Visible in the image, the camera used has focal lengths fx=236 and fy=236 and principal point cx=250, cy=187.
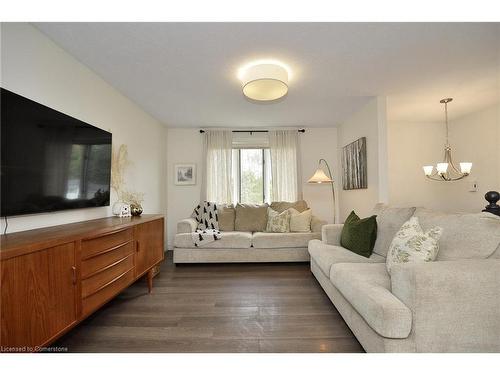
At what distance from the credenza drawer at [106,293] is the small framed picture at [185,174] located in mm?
2539

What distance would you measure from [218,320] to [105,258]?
1.00 m

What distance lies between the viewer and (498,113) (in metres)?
3.40

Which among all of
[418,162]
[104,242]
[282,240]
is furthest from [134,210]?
[418,162]

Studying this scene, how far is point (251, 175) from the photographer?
15.3 ft

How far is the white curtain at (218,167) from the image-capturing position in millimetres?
4488

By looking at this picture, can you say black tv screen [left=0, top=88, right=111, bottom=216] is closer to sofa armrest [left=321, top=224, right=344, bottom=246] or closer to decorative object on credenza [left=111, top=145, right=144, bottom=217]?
decorative object on credenza [left=111, top=145, right=144, bottom=217]

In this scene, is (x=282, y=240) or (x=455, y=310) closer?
(x=455, y=310)

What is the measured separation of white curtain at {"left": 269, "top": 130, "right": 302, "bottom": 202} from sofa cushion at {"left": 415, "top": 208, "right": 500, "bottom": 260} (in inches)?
110

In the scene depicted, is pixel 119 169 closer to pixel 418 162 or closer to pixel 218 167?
pixel 218 167

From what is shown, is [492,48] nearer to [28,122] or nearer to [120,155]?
[28,122]

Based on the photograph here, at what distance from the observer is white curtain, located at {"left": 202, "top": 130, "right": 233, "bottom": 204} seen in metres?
4.49

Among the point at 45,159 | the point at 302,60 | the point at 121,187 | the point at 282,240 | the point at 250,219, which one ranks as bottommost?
the point at 282,240

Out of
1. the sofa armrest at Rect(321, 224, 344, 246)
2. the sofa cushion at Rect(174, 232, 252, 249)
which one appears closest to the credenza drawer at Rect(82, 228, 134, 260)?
the sofa cushion at Rect(174, 232, 252, 249)

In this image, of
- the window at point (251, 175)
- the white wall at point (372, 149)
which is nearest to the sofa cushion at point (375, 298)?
the white wall at point (372, 149)
